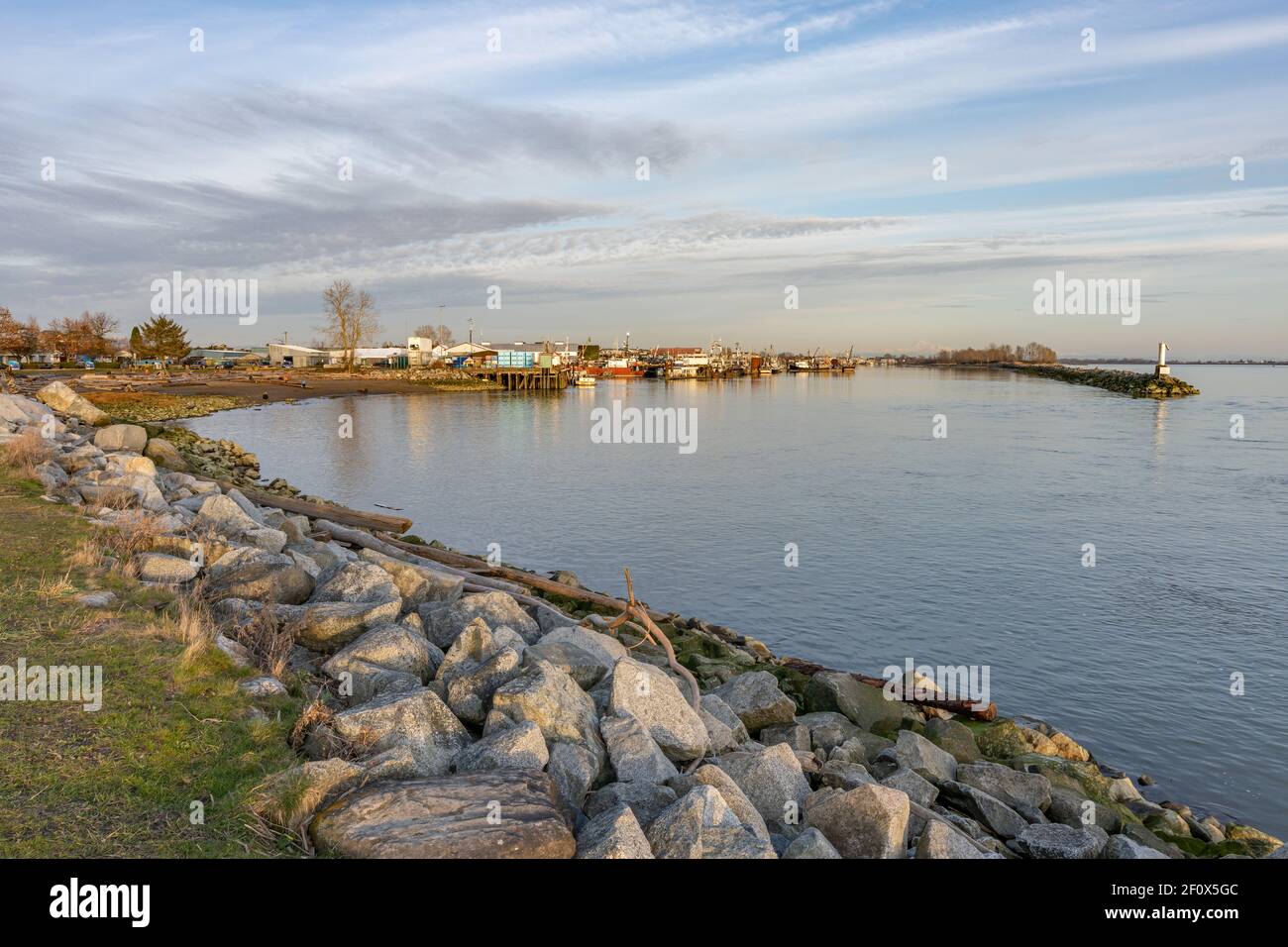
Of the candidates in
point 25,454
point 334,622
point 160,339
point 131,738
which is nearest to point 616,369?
point 160,339

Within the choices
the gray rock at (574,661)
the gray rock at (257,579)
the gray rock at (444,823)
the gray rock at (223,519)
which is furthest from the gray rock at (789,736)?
the gray rock at (223,519)

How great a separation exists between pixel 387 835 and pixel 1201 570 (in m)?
24.2

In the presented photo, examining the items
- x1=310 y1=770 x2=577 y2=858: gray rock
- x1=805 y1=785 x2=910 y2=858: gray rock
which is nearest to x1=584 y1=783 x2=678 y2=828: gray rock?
x1=310 y1=770 x2=577 y2=858: gray rock

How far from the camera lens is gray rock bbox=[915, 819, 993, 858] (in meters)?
6.42

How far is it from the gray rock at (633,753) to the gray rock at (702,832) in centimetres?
92

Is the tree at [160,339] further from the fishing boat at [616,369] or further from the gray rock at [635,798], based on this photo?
the gray rock at [635,798]

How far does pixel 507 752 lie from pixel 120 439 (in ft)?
66.3

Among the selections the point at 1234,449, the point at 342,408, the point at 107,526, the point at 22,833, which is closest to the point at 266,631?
the point at 22,833

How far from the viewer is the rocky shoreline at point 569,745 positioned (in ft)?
18.0

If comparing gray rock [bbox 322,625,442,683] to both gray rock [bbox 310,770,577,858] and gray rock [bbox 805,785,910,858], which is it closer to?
gray rock [bbox 310,770,577,858]

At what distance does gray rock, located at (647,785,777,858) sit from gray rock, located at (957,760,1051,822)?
16.5 feet

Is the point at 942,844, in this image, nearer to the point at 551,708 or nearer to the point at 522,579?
the point at 551,708
